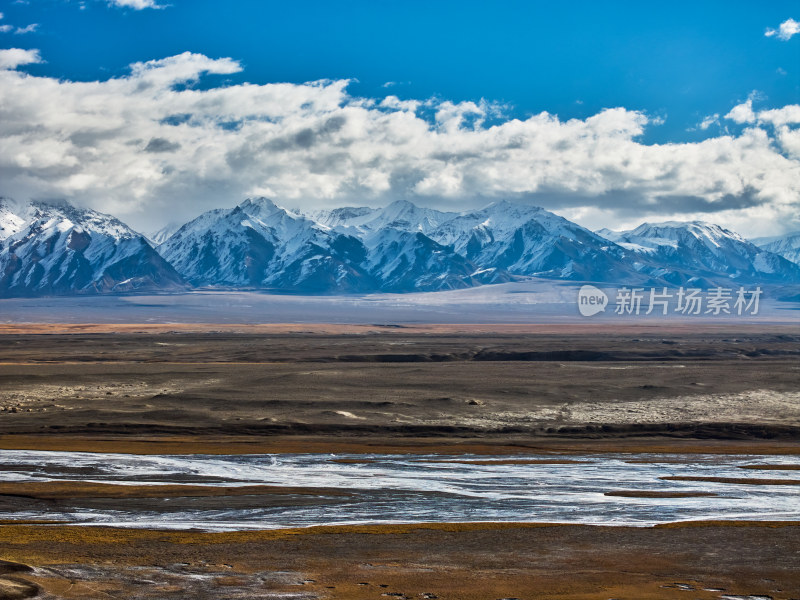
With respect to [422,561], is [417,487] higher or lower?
lower

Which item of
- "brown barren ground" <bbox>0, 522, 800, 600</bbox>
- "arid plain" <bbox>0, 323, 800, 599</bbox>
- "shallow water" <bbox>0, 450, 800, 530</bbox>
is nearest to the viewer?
"brown barren ground" <bbox>0, 522, 800, 600</bbox>

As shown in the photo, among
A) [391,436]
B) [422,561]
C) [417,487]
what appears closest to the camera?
[422,561]

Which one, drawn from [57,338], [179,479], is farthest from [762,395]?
[57,338]

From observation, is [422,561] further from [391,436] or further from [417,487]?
[391,436]

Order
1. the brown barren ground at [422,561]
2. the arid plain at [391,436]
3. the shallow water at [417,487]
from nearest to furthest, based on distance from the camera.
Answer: the brown barren ground at [422,561], the arid plain at [391,436], the shallow water at [417,487]

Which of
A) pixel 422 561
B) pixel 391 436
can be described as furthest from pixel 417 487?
pixel 391 436

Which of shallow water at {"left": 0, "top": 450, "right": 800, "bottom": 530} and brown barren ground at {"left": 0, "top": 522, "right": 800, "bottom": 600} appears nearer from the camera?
brown barren ground at {"left": 0, "top": 522, "right": 800, "bottom": 600}

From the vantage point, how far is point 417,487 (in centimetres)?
3822

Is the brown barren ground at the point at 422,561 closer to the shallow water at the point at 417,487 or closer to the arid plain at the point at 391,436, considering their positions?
the arid plain at the point at 391,436

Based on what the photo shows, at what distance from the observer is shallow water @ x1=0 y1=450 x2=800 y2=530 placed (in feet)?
106

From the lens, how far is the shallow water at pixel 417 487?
106 feet

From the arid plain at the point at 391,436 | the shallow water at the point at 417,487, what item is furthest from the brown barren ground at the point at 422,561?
the shallow water at the point at 417,487

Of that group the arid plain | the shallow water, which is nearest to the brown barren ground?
the arid plain

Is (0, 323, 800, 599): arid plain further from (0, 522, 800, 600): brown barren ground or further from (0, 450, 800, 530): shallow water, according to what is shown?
(0, 450, 800, 530): shallow water
